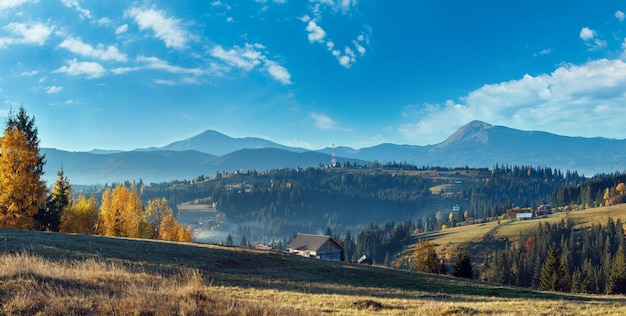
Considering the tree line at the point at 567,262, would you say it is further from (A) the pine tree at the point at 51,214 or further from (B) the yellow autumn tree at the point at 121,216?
(A) the pine tree at the point at 51,214

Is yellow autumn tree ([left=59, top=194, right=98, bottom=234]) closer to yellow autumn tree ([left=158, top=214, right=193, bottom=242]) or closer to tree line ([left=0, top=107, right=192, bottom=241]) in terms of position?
tree line ([left=0, top=107, right=192, bottom=241])

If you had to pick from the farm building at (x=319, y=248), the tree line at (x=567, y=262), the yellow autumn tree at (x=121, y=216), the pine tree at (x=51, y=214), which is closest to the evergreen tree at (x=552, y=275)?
the tree line at (x=567, y=262)

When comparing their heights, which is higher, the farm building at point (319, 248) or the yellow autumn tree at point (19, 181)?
the yellow autumn tree at point (19, 181)

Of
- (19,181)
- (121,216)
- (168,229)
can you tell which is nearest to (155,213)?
(168,229)

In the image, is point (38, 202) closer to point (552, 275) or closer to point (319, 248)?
point (319, 248)

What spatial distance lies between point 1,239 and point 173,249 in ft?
43.9

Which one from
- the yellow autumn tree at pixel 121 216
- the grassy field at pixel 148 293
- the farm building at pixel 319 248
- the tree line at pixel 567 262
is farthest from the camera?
the farm building at pixel 319 248

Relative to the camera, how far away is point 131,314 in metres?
9.32

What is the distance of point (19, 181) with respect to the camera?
148ft

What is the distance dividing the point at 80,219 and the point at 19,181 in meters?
25.9

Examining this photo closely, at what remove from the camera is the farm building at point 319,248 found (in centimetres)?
9181

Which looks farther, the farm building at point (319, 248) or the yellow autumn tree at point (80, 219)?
the farm building at point (319, 248)

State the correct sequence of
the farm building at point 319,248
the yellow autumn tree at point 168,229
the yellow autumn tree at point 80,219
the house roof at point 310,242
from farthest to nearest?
the yellow autumn tree at point 168,229 → the house roof at point 310,242 → the farm building at point 319,248 → the yellow autumn tree at point 80,219

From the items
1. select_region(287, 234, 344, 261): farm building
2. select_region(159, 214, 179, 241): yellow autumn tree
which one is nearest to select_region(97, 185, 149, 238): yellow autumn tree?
select_region(159, 214, 179, 241): yellow autumn tree
